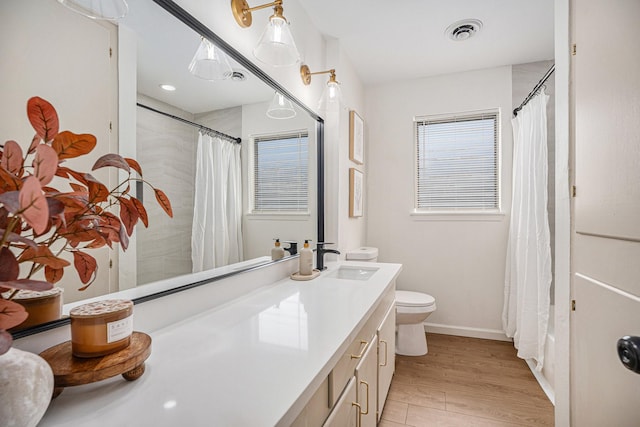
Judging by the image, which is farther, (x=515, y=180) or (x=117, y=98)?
(x=515, y=180)

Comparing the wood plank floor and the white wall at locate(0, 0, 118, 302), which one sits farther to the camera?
the wood plank floor

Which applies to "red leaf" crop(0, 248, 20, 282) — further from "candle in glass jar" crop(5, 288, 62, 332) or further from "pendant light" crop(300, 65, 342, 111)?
"pendant light" crop(300, 65, 342, 111)

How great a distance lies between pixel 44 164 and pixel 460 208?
312 centimetres

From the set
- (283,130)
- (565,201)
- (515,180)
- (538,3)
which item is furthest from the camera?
(515,180)

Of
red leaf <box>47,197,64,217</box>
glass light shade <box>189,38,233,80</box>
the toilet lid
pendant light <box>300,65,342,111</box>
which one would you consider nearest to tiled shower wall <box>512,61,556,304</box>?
the toilet lid

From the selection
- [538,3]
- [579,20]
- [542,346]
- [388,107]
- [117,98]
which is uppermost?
[538,3]

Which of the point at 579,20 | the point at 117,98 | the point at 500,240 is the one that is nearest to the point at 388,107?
the point at 500,240

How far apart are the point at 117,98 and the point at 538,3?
8.10ft

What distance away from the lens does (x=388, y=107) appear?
10.6 feet

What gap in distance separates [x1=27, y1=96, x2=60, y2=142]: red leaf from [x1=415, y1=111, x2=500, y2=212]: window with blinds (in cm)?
300

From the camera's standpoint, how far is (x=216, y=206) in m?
1.33

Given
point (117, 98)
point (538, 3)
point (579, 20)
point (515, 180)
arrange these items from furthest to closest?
point (515, 180) < point (538, 3) < point (579, 20) < point (117, 98)

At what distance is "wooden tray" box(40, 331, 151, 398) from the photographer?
24.5 inches

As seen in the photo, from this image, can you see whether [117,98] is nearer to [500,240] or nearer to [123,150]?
[123,150]
